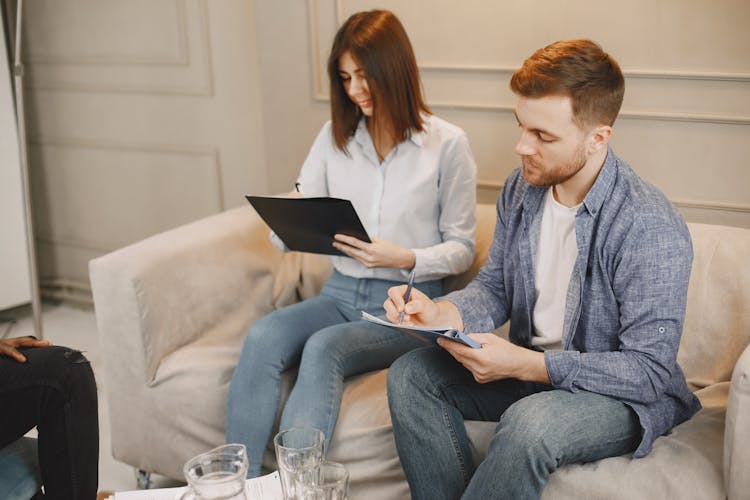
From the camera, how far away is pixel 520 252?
1681 millimetres

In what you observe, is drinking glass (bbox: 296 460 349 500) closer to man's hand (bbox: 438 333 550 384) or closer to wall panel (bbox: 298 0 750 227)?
man's hand (bbox: 438 333 550 384)

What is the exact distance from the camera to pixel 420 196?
201cm

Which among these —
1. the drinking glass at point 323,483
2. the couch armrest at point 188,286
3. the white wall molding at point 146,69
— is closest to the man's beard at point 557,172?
the drinking glass at point 323,483

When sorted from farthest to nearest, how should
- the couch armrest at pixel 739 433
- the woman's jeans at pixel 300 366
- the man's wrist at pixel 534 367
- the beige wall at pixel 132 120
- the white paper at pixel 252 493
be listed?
1. the beige wall at pixel 132 120
2. the woman's jeans at pixel 300 366
3. the man's wrist at pixel 534 367
4. the couch armrest at pixel 739 433
5. the white paper at pixel 252 493

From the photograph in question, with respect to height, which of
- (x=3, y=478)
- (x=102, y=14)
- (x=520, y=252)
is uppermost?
(x=102, y=14)

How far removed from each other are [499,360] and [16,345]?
3.24 ft

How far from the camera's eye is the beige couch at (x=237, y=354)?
1500mm

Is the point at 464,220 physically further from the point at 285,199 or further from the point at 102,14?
the point at 102,14

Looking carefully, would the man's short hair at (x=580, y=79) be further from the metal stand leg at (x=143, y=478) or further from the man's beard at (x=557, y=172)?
the metal stand leg at (x=143, y=478)

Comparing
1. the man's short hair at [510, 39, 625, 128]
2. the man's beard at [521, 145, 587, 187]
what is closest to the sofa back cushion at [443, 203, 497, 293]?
the man's beard at [521, 145, 587, 187]

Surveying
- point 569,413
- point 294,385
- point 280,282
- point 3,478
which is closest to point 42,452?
point 3,478

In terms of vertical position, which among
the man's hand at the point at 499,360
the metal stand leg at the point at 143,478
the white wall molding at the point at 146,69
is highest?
the white wall molding at the point at 146,69

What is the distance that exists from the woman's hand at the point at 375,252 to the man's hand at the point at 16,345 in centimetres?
68

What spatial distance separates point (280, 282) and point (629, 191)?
3.54 ft
